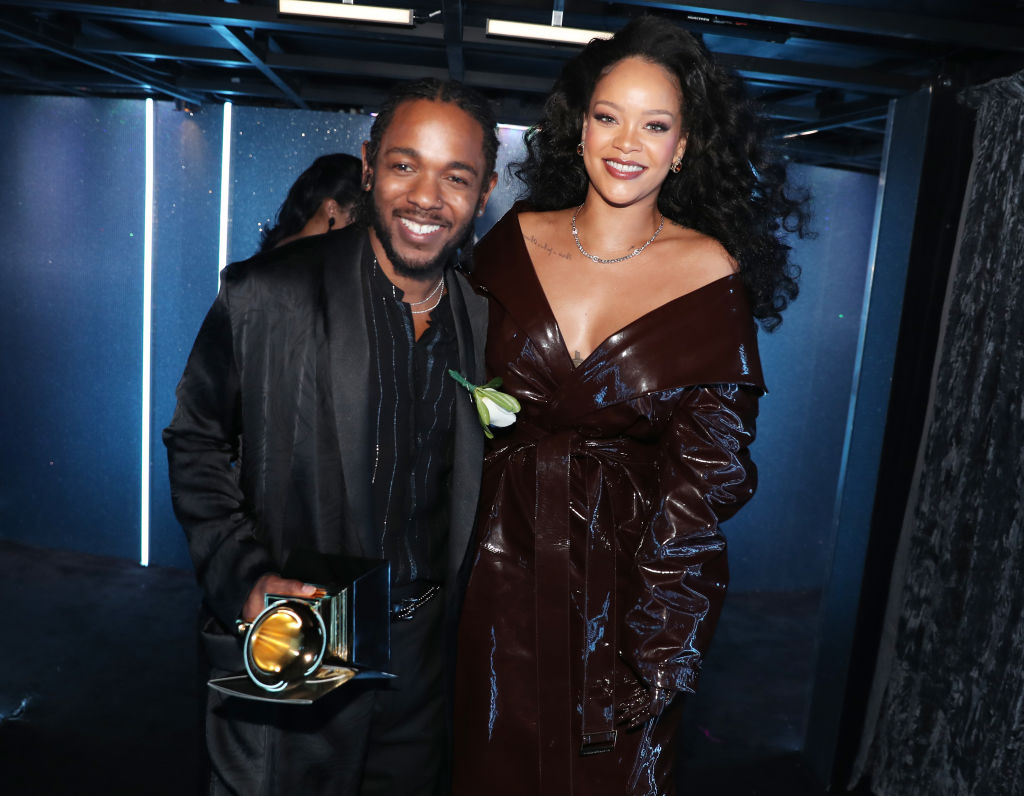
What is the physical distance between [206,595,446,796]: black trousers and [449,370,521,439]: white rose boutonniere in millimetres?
422

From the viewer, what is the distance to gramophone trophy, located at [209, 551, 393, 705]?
4.58 ft

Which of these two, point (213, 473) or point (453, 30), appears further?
point (453, 30)

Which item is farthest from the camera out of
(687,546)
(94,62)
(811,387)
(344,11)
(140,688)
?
(811,387)

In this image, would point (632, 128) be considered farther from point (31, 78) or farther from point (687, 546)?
Answer: point (31, 78)

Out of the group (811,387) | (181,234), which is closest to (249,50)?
(181,234)

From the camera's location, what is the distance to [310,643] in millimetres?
1416

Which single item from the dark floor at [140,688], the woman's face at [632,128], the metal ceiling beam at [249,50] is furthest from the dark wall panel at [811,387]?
the woman's face at [632,128]

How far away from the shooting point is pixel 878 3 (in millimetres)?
2797

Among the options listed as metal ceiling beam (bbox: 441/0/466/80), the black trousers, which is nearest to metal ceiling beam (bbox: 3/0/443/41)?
metal ceiling beam (bbox: 441/0/466/80)

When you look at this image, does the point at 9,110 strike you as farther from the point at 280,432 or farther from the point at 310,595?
the point at 310,595

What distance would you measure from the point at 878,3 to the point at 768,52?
0.94m

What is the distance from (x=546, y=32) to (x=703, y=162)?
36.8 inches

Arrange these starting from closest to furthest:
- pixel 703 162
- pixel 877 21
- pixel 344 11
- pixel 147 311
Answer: pixel 703 162, pixel 877 21, pixel 344 11, pixel 147 311

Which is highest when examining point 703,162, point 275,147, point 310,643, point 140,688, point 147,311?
point 275,147
